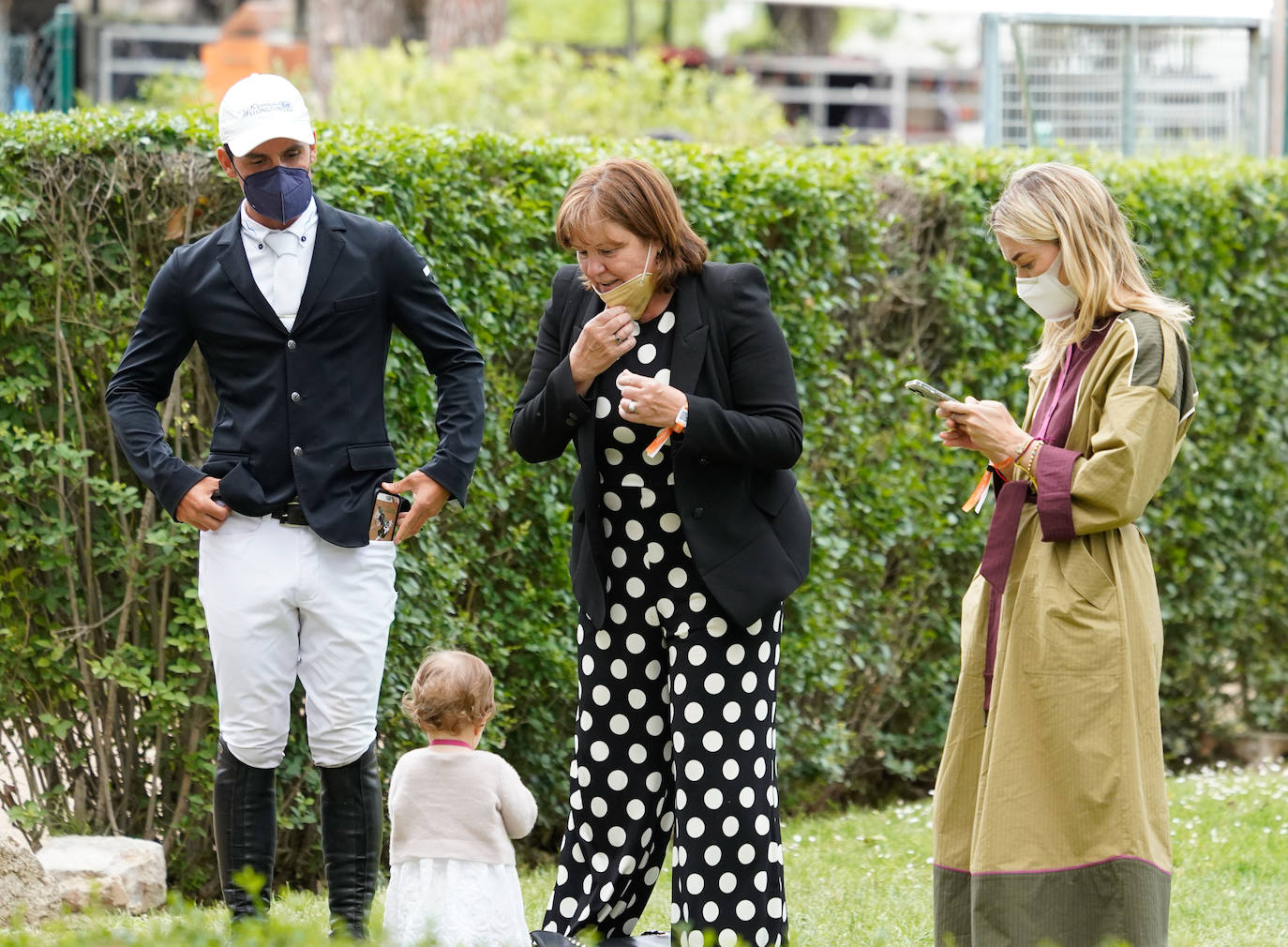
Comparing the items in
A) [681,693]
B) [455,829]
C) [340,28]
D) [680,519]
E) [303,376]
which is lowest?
[455,829]

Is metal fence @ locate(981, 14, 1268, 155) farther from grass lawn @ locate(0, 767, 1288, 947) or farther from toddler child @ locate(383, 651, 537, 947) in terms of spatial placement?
toddler child @ locate(383, 651, 537, 947)

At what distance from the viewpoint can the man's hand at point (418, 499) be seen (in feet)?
12.6

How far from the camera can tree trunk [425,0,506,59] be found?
588 inches

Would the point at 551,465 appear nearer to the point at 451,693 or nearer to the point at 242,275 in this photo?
the point at 242,275

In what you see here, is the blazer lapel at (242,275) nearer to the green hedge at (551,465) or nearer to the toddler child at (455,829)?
the toddler child at (455,829)

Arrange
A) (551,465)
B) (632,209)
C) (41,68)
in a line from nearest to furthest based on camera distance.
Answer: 1. (632,209)
2. (551,465)
3. (41,68)

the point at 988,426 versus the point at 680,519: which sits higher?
the point at 988,426

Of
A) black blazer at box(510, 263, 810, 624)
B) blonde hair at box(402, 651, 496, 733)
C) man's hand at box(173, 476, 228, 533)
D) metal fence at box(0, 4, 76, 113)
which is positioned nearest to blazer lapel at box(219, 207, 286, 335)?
man's hand at box(173, 476, 228, 533)

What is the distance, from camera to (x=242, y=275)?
3764mm

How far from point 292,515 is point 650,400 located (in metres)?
0.88

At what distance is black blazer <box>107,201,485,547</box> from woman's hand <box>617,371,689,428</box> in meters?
0.52

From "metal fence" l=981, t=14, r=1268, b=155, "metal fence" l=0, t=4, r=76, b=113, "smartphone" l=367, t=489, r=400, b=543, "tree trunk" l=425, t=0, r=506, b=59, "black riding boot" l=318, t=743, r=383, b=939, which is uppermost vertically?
"tree trunk" l=425, t=0, r=506, b=59

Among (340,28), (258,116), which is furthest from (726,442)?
(340,28)

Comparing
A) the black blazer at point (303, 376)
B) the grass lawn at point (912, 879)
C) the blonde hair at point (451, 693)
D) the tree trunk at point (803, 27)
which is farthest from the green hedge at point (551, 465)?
the tree trunk at point (803, 27)
